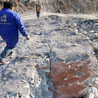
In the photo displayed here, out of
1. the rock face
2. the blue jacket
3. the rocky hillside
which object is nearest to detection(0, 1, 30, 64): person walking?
the blue jacket

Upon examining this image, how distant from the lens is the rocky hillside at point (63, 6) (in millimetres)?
15812

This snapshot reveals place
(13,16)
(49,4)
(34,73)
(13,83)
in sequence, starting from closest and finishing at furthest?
(13,83) → (34,73) → (13,16) → (49,4)

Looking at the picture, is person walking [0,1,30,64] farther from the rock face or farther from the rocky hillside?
the rocky hillside

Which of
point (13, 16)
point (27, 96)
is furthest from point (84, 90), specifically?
point (13, 16)

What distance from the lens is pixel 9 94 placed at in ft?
6.99

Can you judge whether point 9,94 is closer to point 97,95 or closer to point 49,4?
point 97,95

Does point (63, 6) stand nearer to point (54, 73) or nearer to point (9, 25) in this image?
point (9, 25)

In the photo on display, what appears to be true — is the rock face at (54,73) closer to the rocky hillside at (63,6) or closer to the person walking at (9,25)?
the person walking at (9,25)

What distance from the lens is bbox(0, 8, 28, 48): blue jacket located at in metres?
2.73

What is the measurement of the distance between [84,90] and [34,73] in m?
1.05

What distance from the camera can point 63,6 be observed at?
1934cm

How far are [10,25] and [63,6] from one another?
17.5m

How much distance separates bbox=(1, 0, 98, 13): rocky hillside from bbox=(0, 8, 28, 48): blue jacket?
42.8 ft

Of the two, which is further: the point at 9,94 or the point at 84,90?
the point at 84,90
